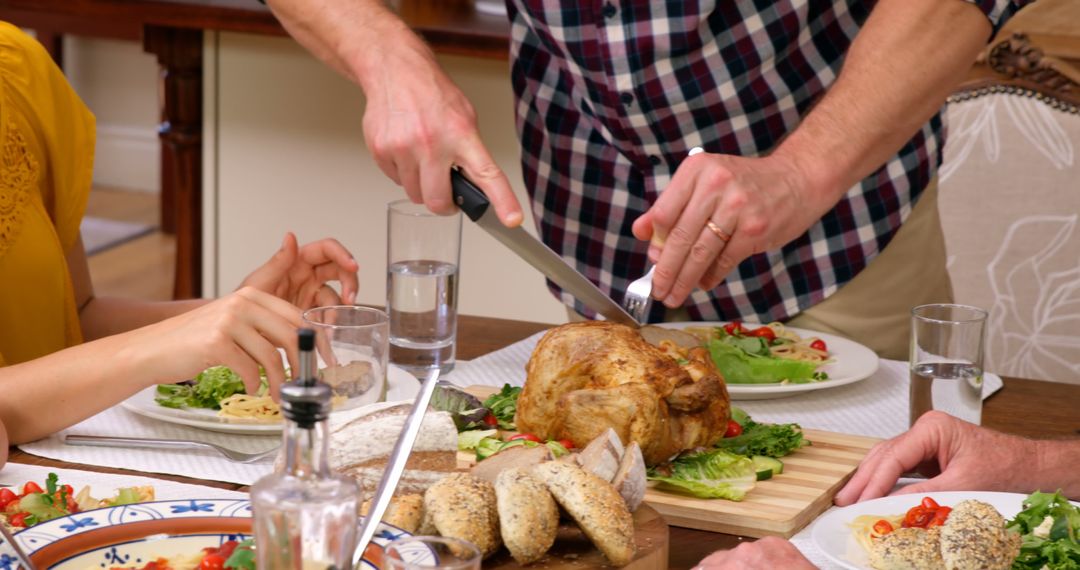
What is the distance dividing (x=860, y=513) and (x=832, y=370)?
1.86 feet

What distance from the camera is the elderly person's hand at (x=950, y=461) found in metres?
1.35

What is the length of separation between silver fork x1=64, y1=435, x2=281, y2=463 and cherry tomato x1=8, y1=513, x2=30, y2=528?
0.27 meters

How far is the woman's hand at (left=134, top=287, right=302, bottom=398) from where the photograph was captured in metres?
1.48

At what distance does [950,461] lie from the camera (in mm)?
1368

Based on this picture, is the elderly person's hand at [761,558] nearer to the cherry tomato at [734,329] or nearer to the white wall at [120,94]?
the cherry tomato at [734,329]

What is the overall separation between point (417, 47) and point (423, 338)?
0.37 m

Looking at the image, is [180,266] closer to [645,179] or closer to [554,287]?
[554,287]

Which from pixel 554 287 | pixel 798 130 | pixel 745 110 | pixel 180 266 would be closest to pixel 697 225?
pixel 798 130

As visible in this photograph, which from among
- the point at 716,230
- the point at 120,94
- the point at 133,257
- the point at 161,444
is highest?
the point at 716,230

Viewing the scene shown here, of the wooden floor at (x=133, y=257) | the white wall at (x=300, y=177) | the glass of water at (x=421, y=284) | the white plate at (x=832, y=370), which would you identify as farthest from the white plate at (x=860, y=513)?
the wooden floor at (x=133, y=257)

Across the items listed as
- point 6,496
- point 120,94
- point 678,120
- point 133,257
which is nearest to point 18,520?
point 6,496

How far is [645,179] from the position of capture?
218cm

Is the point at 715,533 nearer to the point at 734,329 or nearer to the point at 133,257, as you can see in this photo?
the point at 734,329

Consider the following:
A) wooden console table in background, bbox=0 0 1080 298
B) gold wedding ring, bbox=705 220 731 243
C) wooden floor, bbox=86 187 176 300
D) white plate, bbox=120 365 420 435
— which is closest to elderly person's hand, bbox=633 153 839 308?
gold wedding ring, bbox=705 220 731 243
